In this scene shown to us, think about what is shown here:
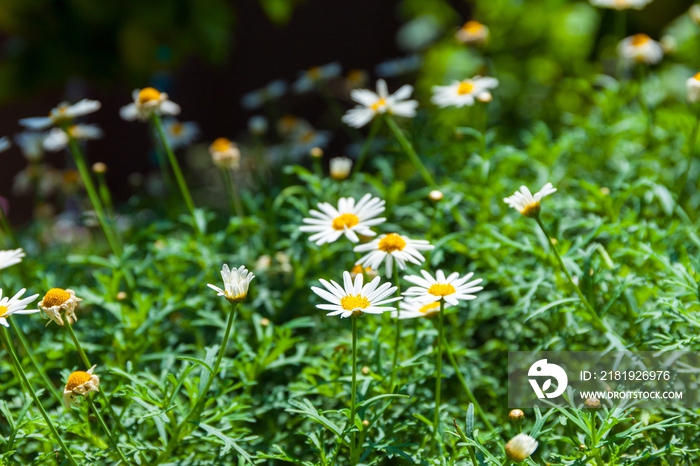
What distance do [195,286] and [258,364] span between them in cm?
45

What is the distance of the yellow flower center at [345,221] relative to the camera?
1.52 meters

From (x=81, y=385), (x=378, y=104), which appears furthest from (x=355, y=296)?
(x=378, y=104)

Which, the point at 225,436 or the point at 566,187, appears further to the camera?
the point at 566,187

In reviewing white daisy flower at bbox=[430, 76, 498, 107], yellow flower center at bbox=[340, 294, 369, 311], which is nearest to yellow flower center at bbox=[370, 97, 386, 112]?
white daisy flower at bbox=[430, 76, 498, 107]

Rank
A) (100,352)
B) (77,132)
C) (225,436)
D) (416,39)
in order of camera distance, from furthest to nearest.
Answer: (416,39), (77,132), (100,352), (225,436)

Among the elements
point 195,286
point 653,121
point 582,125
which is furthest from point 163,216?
point 653,121

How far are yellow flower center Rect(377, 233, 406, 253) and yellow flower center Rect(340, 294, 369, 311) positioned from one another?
0.16 meters

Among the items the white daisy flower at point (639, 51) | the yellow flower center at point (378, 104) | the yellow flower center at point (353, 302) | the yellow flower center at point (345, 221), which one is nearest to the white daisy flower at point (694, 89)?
the white daisy flower at point (639, 51)

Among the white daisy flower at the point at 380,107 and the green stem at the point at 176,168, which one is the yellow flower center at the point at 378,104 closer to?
the white daisy flower at the point at 380,107

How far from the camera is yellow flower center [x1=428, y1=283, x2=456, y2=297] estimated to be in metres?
1.26

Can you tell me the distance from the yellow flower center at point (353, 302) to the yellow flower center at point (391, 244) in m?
0.16

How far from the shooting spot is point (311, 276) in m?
1.97

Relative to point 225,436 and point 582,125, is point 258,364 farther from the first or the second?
point 582,125

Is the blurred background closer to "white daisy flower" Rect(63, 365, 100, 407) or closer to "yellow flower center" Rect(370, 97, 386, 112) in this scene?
"yellow flower center" Rect(370, 97, 386, 112)
